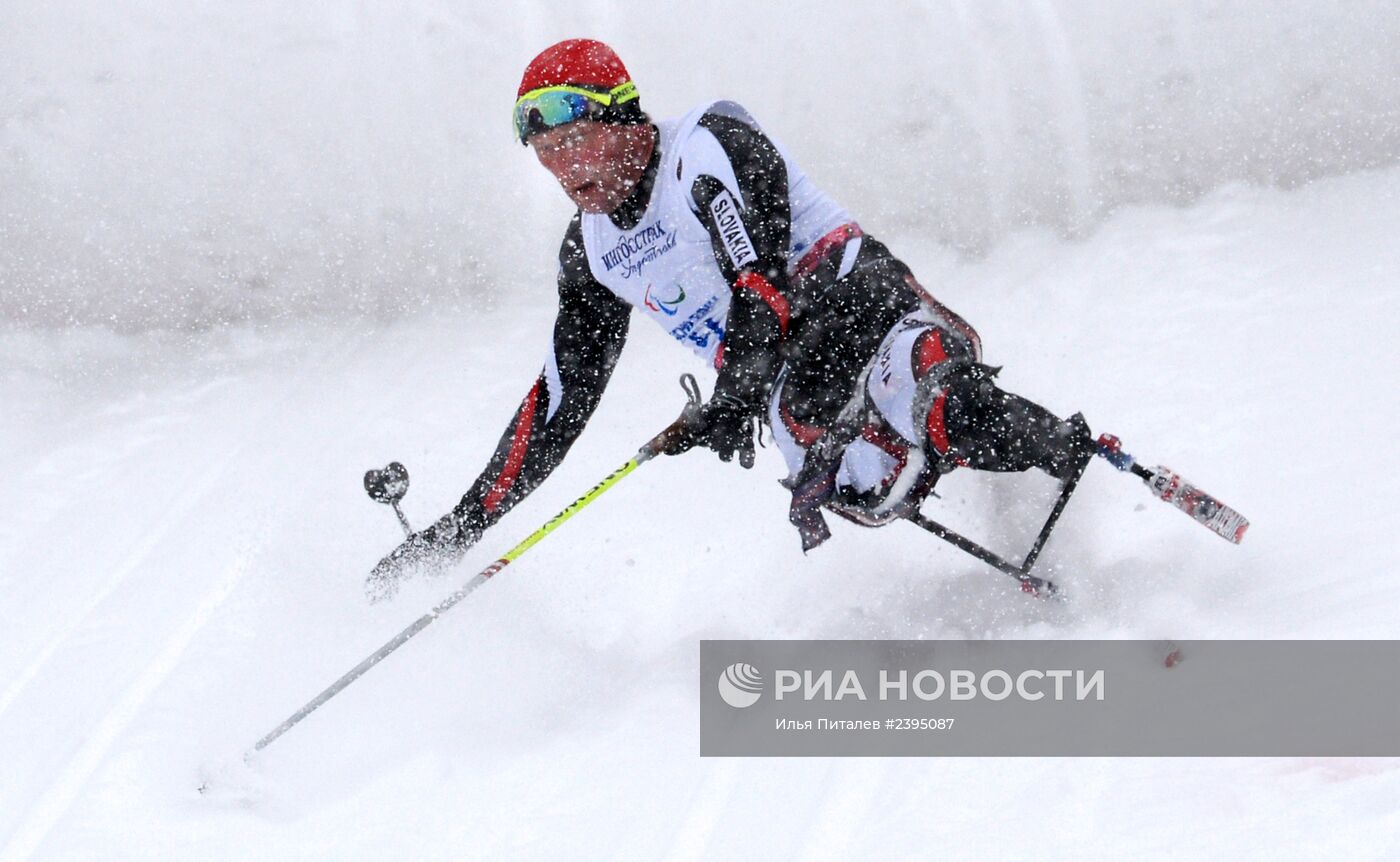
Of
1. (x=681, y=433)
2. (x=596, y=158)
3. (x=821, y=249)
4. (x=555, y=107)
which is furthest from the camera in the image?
(x=681, y=433)

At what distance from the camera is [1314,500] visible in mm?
3785

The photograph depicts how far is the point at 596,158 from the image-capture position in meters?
3.36

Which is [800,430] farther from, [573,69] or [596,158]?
[573,69]

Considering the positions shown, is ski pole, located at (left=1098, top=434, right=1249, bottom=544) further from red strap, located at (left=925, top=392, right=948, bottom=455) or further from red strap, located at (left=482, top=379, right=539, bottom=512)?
red strap, located at (left=482, top=379, right=539, bottom=512)

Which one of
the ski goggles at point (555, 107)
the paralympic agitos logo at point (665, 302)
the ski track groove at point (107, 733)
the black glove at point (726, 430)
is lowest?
the ski track groove at point (107, 733)

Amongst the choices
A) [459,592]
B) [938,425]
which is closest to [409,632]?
[459,592]

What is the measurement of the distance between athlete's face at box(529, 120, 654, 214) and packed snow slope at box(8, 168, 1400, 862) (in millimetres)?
1489

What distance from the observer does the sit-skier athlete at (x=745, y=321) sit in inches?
129

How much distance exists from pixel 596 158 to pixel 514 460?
107 cm

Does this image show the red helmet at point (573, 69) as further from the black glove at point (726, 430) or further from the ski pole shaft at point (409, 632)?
the ski pole shaft at point (409, 632)

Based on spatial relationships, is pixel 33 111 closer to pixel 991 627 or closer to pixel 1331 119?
pixel 991 627

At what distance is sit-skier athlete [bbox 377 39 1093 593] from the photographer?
329cm

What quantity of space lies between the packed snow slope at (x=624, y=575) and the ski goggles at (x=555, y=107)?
5.55ft

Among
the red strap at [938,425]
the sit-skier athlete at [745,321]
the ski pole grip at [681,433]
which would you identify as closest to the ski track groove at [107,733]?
the sit-skier athlete at [745,321]
